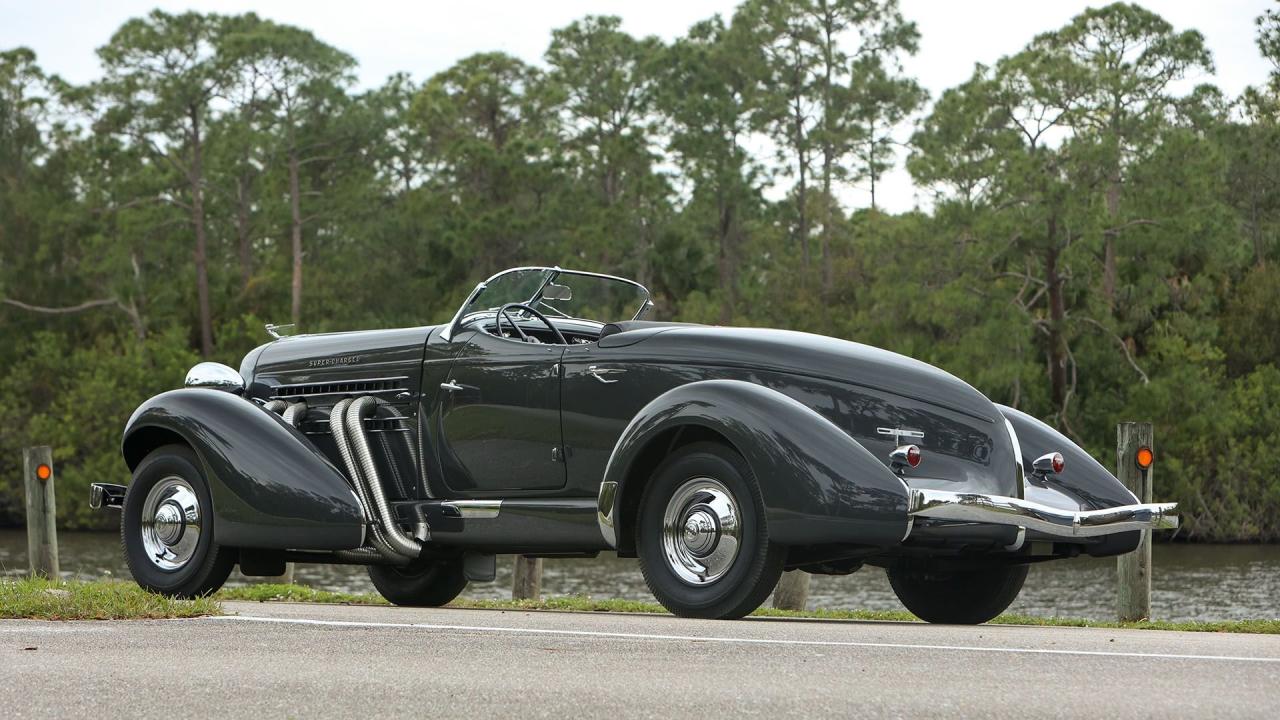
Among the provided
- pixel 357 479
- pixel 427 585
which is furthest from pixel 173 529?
pixel 427 585

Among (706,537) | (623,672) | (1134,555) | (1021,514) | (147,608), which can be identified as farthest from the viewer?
(1134,555)

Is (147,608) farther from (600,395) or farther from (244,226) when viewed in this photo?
(244,226)

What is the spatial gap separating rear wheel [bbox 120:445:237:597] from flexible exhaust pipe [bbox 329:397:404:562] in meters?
0.83

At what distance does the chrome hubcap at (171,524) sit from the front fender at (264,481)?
1.02 ft

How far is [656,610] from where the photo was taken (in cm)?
1098

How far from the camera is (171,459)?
9.98 m

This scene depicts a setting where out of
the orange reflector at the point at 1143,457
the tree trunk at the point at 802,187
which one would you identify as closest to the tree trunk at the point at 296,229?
the tree trunk at the point at 802,187

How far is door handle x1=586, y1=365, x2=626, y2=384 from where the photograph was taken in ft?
28.5

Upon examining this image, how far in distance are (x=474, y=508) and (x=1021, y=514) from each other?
309cm

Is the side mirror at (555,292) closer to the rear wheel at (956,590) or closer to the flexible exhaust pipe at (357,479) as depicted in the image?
the flexible exhaust pipe at (357,479)

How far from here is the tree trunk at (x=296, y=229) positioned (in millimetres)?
50156

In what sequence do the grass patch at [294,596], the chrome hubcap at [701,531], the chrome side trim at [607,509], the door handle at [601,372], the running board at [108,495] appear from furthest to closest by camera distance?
the grass patch at [294,596] → the running board at [108,495] → the door handle at [601,372] → the chrome side trim at [607,509] → the chrome hubcap at [701,531]

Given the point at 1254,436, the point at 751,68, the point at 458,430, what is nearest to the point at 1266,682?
the point at 458,430

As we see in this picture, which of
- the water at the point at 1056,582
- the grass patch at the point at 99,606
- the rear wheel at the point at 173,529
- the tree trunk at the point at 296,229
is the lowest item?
the water at the point at 1056,582
